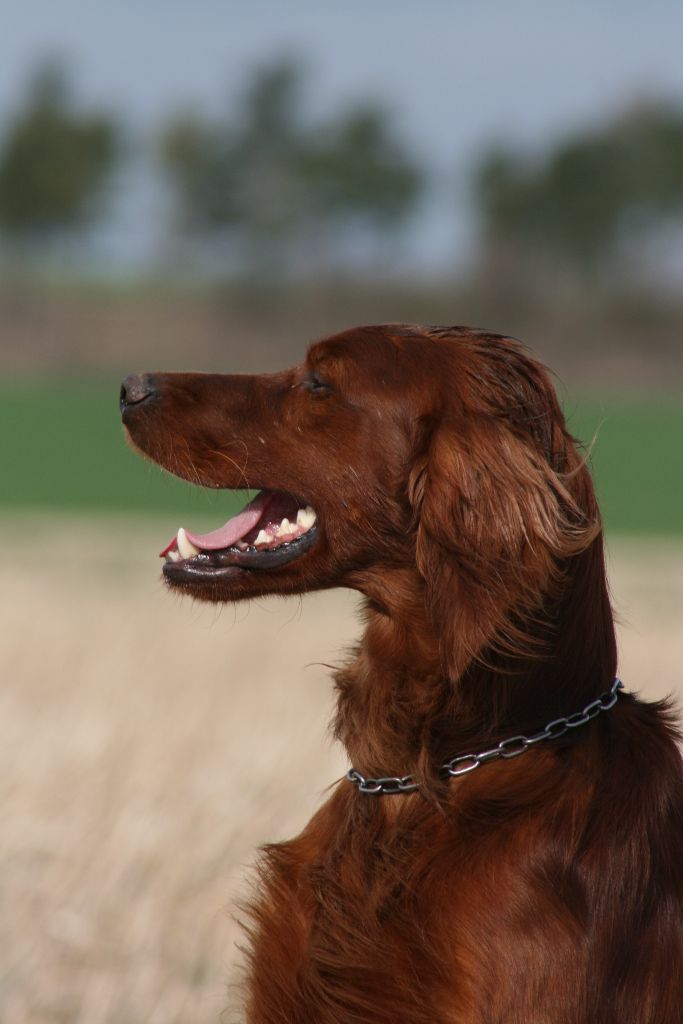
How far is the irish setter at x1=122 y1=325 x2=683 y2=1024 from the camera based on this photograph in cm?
281

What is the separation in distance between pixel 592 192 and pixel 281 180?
11.5m

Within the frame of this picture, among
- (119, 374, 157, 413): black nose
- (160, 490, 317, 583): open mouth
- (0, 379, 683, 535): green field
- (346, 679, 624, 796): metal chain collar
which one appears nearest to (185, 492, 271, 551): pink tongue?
(160, 490, 317, 583): open mouth

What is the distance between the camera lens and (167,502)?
2541cm

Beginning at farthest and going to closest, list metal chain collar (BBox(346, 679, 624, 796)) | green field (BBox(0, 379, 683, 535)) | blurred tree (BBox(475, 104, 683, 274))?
blurred tree (BBox(475, 104, 683, 274)) → green field (BBox(0, 379, 683, 535)) → metal chain collar (BBox(346, 679, 624, 796))

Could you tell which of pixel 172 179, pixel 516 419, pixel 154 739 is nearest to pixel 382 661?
pixel 516 419

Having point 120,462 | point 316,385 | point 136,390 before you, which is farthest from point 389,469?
point 120,462

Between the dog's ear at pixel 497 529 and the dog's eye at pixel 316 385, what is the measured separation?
355 millimetres

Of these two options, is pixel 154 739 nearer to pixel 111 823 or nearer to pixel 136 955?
pixel 111 823

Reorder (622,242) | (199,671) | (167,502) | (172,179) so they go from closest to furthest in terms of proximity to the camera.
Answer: (199,671) < (167,502) < (622,242) < (172,179)

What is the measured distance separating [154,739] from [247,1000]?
401 cm

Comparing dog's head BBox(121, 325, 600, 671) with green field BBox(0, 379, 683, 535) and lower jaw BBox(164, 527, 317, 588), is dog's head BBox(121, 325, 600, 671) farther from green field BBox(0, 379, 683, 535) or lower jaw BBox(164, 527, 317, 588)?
green field BBox(0, 379, 683, 535)

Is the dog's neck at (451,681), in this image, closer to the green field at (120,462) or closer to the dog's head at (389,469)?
the dog's head at (389,469)

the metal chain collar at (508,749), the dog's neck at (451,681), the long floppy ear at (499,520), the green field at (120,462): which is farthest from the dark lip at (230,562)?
the green field at (120,462)

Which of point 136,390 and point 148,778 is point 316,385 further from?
point 148,778
